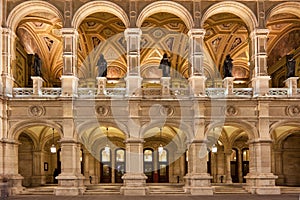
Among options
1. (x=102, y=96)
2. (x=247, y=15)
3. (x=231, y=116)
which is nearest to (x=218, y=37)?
(x=247, y=15)

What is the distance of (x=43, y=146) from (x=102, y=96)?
8698 millimetres

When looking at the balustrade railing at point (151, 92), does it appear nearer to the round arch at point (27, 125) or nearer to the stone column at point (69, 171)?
the round arch at point (27, 125)

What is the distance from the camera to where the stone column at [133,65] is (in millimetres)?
28031

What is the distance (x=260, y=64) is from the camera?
28.4 m

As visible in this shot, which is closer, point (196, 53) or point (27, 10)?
point (196, 53)

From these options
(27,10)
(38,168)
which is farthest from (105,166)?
(27,10)

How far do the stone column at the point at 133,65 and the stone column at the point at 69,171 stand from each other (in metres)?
4.45

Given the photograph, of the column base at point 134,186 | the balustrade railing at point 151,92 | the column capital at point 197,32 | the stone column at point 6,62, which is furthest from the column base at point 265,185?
the stone column at point 6,62

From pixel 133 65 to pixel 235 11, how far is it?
7119mm

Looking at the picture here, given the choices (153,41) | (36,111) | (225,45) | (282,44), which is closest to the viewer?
(36,111)

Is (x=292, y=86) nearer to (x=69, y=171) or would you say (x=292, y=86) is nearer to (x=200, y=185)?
(x=200, y=185)

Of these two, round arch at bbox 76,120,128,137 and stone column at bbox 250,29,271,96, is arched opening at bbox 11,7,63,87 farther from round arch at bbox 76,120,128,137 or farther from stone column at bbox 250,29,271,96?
stone column at bbox 250,29,271,96

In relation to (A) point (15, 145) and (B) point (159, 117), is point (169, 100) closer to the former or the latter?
(B) point (159, 117)

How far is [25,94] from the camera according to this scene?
2838 cm
